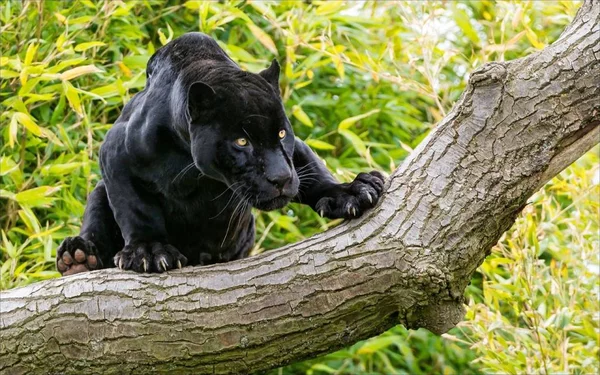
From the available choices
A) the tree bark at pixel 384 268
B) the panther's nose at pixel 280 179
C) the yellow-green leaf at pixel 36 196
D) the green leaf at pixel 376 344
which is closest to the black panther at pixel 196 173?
the panther's nose at pixel 280 179

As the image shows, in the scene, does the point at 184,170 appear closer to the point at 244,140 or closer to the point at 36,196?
the point at 244,140

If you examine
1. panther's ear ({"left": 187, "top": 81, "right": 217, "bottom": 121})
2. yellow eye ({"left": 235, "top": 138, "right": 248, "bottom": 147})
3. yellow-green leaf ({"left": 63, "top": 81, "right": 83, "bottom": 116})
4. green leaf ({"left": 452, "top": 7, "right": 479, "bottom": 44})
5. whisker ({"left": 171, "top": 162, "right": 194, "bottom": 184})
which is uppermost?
green leaf ({"left": 452, "top": 7, "right": 479, "bottom": 44})

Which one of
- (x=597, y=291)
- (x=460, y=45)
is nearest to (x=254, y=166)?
(x=597, y=291)

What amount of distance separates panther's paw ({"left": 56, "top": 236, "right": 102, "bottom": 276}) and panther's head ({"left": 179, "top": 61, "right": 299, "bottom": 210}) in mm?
639

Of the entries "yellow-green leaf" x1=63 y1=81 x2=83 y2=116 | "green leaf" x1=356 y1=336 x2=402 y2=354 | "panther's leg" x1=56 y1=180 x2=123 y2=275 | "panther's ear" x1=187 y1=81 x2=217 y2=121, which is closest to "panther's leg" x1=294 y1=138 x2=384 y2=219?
"panther's ear" x1=187 y1=81 x2=217 y2=121

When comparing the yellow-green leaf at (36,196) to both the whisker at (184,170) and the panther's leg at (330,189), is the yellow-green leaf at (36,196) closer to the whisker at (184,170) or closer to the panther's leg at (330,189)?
the whisker at (184,170)

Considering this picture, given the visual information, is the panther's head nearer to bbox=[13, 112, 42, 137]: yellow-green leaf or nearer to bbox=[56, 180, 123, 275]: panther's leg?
bbox=[56, 180, 123, 275]: panther's leg

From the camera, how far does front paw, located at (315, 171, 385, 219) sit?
3.25 metres

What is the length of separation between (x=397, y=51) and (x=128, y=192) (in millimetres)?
2696

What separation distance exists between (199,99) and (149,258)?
21.0 inches

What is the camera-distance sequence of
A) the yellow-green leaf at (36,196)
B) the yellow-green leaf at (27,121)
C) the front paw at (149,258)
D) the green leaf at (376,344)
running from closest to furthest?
the front paw at (149,258), the yellow-green leaf at (27,121), the yellow-green leaf at (36,196), the green leaf at (376,344)

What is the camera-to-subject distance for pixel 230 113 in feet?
10.8

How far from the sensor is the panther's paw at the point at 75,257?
3699mm

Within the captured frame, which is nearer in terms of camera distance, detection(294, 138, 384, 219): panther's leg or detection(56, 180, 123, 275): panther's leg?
detection(294, 138, 384, 219): panther's leg
